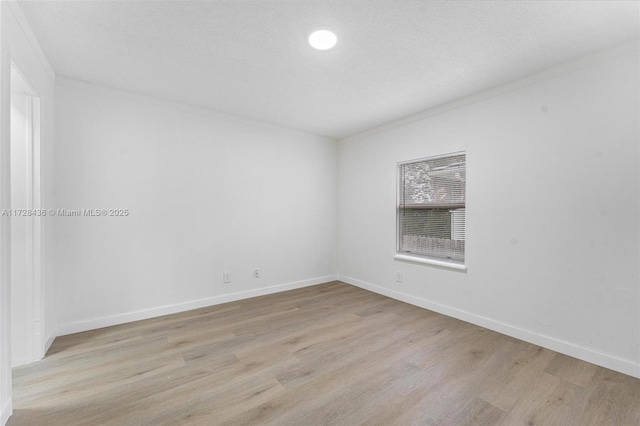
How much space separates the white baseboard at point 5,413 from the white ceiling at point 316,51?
2406 millimetres

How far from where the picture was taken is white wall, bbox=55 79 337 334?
2.71m

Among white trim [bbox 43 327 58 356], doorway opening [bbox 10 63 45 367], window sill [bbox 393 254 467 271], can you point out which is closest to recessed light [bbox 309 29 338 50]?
doorway opening [bbox 10 63 45 367]

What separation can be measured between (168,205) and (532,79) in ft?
13.0

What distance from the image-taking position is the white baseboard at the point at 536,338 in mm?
2074

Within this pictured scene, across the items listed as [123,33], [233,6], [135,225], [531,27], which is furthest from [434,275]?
[123,33]

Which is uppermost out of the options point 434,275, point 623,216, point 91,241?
point 623,216

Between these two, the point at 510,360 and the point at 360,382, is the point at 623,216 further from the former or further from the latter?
the point at 360,382

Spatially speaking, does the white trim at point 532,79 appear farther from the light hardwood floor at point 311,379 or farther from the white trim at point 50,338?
the white trim at point 50,338

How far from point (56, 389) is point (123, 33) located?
2527mm

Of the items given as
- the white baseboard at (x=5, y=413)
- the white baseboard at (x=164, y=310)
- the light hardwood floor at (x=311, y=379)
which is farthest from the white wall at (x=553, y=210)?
the white baseboard at (x=5, y=413)

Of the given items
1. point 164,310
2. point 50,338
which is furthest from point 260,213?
point 50,338

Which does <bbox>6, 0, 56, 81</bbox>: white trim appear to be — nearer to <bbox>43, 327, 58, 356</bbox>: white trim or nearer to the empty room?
the empty room

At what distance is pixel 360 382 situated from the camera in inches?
76.5

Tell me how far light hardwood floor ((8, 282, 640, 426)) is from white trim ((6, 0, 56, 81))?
2.41m
